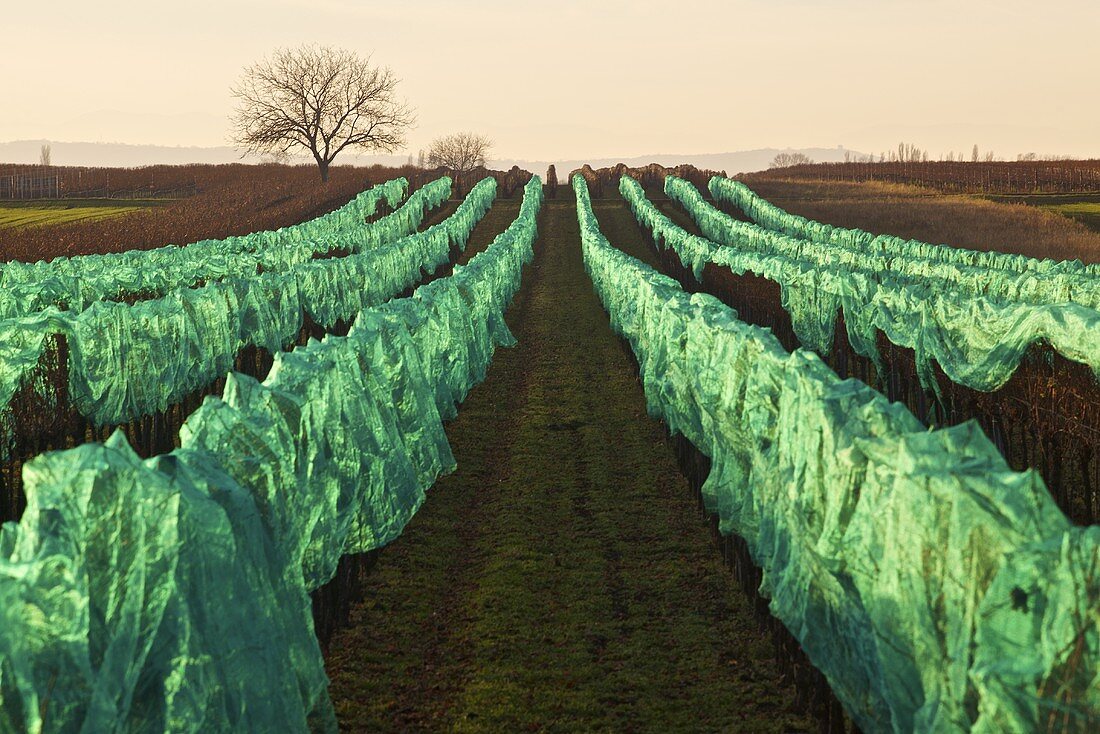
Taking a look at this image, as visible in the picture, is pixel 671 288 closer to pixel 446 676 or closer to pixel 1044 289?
pixel 1044 289

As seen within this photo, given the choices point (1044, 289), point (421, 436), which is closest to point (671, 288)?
point (1044, 289)

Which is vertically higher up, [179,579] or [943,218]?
[943,218]

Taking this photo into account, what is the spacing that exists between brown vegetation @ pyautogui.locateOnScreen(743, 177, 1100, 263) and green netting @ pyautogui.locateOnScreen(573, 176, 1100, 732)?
34.1 meters

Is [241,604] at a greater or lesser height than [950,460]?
lesser

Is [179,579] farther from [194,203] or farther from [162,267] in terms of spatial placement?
[194,203]

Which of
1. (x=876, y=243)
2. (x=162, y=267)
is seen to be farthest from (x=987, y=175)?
(x=162, y=267)

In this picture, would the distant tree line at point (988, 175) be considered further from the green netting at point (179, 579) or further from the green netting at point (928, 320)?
the green netting at point (179, 579)

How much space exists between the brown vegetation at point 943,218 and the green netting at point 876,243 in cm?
228

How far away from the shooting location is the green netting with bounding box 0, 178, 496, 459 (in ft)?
47.0

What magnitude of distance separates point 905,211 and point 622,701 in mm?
50695

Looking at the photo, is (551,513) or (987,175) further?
(987,175)

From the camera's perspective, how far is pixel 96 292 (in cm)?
2266

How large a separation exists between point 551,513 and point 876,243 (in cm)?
2671

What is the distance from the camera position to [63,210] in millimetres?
70625
